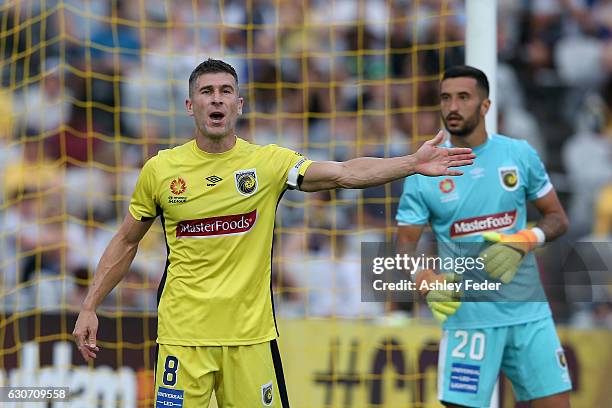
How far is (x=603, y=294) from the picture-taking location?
6977mm

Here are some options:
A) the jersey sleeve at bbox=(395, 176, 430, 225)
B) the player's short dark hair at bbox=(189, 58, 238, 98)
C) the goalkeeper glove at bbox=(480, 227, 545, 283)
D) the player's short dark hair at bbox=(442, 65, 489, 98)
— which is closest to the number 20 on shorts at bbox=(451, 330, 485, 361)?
the goalkeeper glove at bbox=(480, 227, 545, 283)

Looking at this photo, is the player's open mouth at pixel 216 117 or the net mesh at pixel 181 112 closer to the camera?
the player's open mouth at pixel 216 117

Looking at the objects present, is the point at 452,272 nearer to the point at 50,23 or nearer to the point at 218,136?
the point at 218,136

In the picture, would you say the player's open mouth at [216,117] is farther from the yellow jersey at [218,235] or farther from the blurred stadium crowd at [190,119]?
Result: the blurred stadium crowd at [190,119]

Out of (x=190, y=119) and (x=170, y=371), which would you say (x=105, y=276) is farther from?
(x=190, y=119)

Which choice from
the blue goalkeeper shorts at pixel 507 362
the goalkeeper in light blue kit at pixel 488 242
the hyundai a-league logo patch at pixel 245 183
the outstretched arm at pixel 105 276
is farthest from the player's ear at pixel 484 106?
the outstretched arm at pixel 105 276

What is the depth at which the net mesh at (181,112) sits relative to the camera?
8.30m

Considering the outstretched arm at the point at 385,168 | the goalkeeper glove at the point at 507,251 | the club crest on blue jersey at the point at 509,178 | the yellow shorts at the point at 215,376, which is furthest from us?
the club crest on blue jersey at the point at 509,178

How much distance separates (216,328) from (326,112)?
176 inches

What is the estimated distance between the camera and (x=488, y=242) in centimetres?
577

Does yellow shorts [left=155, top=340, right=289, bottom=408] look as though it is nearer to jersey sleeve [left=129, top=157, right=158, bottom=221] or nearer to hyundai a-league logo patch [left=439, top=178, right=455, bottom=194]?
jersey sleeve [left=129, top=157, right=158, bottom=221]

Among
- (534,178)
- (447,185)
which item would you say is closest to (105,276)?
(447,185)

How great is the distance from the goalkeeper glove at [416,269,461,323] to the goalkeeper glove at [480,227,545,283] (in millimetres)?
196

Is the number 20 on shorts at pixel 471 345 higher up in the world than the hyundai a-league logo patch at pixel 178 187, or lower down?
lower down
